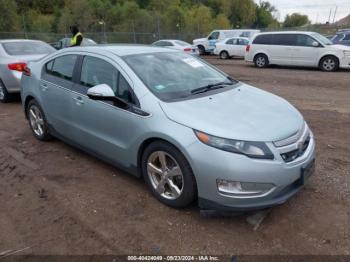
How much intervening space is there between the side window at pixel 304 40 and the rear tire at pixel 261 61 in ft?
5.52

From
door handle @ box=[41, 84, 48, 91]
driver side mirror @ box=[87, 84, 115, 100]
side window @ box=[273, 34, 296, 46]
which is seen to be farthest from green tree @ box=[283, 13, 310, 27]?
driver side mirror @ box=[87, 84, 115, 100]

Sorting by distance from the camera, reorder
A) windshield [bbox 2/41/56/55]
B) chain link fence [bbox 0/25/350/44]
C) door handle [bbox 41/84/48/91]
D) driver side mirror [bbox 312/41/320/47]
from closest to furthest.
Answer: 1. door handle [bbox 41/84/48/91]
2. windshield [bbox 2/41/56/55]
3. driver side mirror [bbox 312/41/320/47]
4. chain link fence [bbox 0/25/350/44]

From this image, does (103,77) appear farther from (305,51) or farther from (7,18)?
(7,18)

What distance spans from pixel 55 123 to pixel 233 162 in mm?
2992

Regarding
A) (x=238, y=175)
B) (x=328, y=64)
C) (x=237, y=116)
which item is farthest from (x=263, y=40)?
(x=238, y=175)

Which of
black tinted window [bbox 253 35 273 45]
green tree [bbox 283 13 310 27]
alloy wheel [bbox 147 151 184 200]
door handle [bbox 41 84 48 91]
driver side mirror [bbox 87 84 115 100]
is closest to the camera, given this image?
alloy wheel [bbox 147 151 184 200]

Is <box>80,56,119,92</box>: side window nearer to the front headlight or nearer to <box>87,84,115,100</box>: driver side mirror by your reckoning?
<box>87,84,115,100</box>: driver side mirror

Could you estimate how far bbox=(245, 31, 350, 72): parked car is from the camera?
45.6ft

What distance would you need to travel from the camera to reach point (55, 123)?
487cm

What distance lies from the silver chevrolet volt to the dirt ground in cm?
29

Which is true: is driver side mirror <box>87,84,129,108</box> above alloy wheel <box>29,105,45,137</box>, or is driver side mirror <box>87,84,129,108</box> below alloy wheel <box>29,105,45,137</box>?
above

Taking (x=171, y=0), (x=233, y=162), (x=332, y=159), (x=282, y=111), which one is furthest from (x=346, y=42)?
(x=171, y=0)

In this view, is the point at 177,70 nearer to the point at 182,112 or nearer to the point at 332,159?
the point at 182,112

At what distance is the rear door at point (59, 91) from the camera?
177 inches
